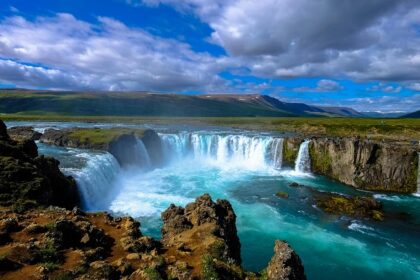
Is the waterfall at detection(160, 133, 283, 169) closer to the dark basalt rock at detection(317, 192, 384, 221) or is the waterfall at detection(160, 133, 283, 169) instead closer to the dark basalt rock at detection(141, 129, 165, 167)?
the dark basalt rock at detection(141, 129, 165, 167)

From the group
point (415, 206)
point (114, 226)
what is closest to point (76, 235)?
point (114, 226)

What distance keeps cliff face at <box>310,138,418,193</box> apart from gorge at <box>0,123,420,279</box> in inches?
5.9

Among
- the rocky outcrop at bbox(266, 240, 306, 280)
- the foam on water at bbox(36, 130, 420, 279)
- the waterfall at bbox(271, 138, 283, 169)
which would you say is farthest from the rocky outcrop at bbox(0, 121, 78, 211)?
the waterfall at bbox(271, 138, 283, 169)

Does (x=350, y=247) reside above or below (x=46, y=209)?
below

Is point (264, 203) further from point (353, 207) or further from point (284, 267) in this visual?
point (284, 267)

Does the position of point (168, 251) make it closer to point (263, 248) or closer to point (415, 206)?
point (263, 248)

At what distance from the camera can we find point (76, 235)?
18.4 metres

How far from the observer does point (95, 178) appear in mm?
43812

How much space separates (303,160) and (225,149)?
18.6 m

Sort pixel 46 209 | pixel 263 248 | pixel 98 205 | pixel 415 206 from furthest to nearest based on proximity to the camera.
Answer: pixel 415 206 < pixel 98 205 < pixel 263 248 < pixel 46 209

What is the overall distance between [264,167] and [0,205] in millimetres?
54358

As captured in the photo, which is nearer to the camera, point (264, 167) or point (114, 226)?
point (114, 226)

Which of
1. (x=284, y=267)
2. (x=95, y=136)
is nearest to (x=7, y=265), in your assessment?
(x=284, y=267)

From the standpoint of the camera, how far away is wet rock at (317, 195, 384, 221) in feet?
135
